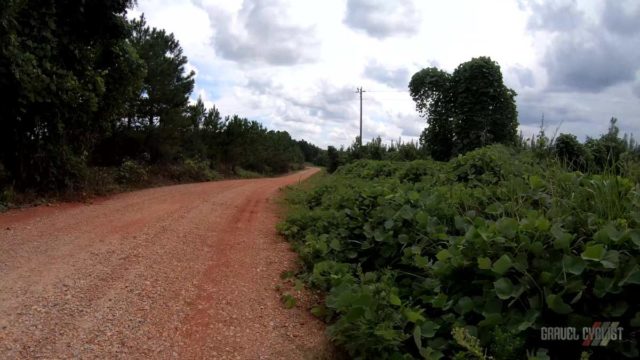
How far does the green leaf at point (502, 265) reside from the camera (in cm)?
301

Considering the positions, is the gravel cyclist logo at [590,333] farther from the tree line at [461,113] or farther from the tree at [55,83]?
the tree line at [461,113]

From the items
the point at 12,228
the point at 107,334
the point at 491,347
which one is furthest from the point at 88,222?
the point at 491,347

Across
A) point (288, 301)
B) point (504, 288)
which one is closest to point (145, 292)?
point (288, 301)

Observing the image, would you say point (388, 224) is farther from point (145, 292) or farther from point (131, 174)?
point (131, 174)

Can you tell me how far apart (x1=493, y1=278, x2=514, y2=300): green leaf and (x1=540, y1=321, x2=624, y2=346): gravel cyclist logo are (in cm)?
28

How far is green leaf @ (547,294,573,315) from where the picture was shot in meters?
2.71

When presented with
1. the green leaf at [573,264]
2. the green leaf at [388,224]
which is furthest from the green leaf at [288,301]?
the green leaf at [573,264]

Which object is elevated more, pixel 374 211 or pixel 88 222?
pixel 374 211

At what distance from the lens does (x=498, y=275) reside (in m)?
3.08

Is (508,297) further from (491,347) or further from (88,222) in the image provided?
(88,222)

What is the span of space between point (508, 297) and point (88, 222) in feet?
23.0

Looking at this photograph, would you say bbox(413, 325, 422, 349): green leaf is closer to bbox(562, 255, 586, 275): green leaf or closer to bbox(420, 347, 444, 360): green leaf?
bbox(420, 347, 444, 360): green leaf

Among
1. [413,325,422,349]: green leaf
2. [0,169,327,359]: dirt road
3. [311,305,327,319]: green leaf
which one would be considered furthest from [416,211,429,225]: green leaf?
[413,325,422,349]: green leaf

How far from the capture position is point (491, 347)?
274 cm
